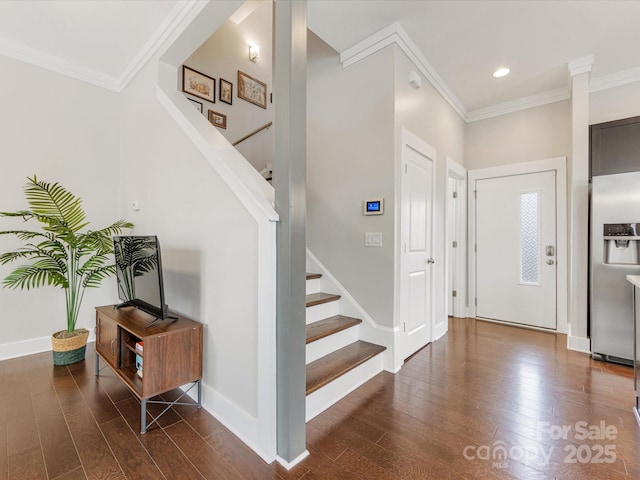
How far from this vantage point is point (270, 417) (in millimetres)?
1509

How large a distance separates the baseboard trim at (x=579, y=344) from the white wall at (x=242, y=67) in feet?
13.6

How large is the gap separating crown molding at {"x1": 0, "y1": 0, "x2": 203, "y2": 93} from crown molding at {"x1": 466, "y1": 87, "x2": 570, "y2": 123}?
12.5 feet

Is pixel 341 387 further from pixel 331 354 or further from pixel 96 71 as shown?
pixel 96 71

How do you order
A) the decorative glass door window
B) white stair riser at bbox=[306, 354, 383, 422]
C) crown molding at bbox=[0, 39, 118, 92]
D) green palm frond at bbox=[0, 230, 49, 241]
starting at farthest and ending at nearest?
the decorative glass door window, crown molding at bbox=[0, 39, 118, 92], green palm frond at bbox=[0, 230, 49, 241], white stair riser at bbox=[306, 354, 383, 422]

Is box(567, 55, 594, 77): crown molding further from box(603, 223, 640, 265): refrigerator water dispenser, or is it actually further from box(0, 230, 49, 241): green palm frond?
box(0, 230, 49, 241): green palm frond

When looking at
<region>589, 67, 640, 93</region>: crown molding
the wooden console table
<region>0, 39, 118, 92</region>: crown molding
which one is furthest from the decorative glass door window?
<region>0, 39, 118, 92</region>: crown molding

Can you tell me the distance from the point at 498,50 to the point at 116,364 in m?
4.31

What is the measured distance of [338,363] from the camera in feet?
7.22

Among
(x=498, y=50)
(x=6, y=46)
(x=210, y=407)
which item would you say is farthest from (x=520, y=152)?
(x=6, y=46)

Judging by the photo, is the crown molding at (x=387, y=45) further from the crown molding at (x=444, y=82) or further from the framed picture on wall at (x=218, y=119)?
the framed picture on wall at (x=218, y=119)

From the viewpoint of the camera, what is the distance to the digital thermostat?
102 inches

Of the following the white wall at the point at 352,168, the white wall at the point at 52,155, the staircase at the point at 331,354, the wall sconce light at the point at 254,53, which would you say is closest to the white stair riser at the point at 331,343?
the staircase at the point at 331,354

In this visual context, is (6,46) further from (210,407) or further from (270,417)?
(270,417)
